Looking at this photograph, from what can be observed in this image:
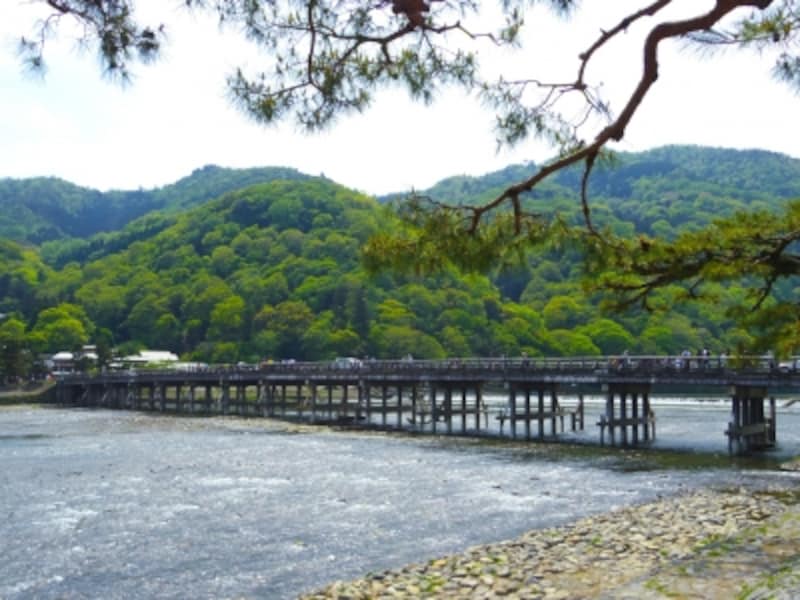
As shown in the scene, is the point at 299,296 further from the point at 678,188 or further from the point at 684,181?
the point at 684,181

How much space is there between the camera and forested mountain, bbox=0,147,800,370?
3287 inches

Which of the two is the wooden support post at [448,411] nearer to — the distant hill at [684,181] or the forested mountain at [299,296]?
the forested mountain at [299,296]

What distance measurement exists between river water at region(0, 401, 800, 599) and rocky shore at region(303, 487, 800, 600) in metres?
1.63

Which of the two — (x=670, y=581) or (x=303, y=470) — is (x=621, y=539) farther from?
(x=303, y=470)

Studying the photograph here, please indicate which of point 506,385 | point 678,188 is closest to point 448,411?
point 506,385

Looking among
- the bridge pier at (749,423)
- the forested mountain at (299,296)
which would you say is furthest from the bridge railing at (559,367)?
the forested mountain at (299,296)

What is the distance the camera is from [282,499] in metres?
19.1

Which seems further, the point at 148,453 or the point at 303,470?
the point at 148,453

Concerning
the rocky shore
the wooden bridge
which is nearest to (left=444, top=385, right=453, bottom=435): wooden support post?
the wooden bridge

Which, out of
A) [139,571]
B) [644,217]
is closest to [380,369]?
[139,571]

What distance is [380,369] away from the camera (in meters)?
41.7

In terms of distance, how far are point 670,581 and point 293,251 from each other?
102m

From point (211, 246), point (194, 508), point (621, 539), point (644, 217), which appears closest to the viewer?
point (621, 539)

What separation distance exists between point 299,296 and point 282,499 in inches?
2905
